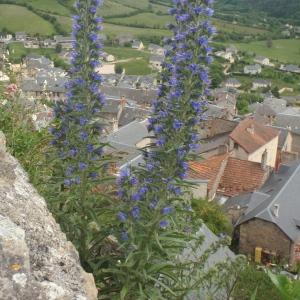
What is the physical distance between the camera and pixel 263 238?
25562 mm

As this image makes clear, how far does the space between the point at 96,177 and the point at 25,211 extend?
237cm

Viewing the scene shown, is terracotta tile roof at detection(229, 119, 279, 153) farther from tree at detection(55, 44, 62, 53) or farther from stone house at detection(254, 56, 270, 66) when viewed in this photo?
stone house at detection(254, 56, 270, 66)

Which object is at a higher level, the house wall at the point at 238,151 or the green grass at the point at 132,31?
the green grass at the point at 132,31

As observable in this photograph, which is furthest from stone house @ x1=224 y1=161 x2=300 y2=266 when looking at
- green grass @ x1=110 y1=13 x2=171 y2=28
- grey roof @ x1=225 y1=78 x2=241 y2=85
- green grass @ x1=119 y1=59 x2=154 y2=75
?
green grass @ x1=110 y1=13 x2=171 y2=28

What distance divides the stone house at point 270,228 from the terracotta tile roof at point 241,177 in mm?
4599

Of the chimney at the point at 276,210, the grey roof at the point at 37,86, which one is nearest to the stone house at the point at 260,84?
the chimney at the point at 276,210

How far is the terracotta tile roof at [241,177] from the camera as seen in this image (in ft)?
109

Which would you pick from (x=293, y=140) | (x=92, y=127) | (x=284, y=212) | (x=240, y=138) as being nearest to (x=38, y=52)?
(x=293, y=140)

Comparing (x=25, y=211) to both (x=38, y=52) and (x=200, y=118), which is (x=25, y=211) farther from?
(x=38, y=52)

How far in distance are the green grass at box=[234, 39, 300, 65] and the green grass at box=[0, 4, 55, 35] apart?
4938cm

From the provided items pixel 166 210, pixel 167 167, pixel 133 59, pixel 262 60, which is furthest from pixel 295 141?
pixel 133 59

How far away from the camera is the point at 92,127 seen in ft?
19.1

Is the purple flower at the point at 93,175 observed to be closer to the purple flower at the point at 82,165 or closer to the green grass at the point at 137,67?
the purple flower at the point at 82,165

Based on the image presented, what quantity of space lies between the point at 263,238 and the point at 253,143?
15.1m
